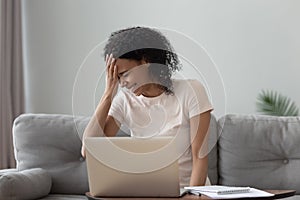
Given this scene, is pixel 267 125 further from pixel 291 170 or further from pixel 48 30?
pixel 48 30

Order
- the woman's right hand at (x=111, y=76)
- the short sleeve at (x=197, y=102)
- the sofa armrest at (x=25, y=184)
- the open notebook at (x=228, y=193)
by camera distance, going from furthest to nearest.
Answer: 1. the sofa armrest at (x=25, y=184)
2. the short sleeve at (x=197, y=102)
3. the woman's right hand at (x=111, y=76)
4. the open notebook at (x=228, y=193)

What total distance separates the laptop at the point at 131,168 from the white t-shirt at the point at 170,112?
0.42 metres

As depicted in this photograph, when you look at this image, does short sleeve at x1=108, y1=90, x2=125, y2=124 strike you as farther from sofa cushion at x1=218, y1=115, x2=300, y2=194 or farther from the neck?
sofa cushion at x1=218, y1=115, x2=300, y2=194

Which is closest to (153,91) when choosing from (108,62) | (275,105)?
(108,62)

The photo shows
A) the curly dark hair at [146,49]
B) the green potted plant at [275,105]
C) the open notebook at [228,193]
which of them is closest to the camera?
the open notebook at [228,193]

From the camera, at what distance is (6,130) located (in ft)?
11.4

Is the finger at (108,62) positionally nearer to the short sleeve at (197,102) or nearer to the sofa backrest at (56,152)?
the short sleeve at (197,102)

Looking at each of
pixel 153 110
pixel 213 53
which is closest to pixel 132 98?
pixel 153 110

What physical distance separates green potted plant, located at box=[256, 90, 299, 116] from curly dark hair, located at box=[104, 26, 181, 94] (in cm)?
156

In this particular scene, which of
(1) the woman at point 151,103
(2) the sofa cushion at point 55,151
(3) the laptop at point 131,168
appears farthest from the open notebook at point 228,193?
(2) the sofa cushion at point 55,151

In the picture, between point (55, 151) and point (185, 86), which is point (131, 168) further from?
point (55, 151)

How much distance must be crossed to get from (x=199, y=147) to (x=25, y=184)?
0.74 m

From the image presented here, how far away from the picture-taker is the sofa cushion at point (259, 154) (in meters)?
2.58

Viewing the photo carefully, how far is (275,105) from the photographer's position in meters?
3.26
